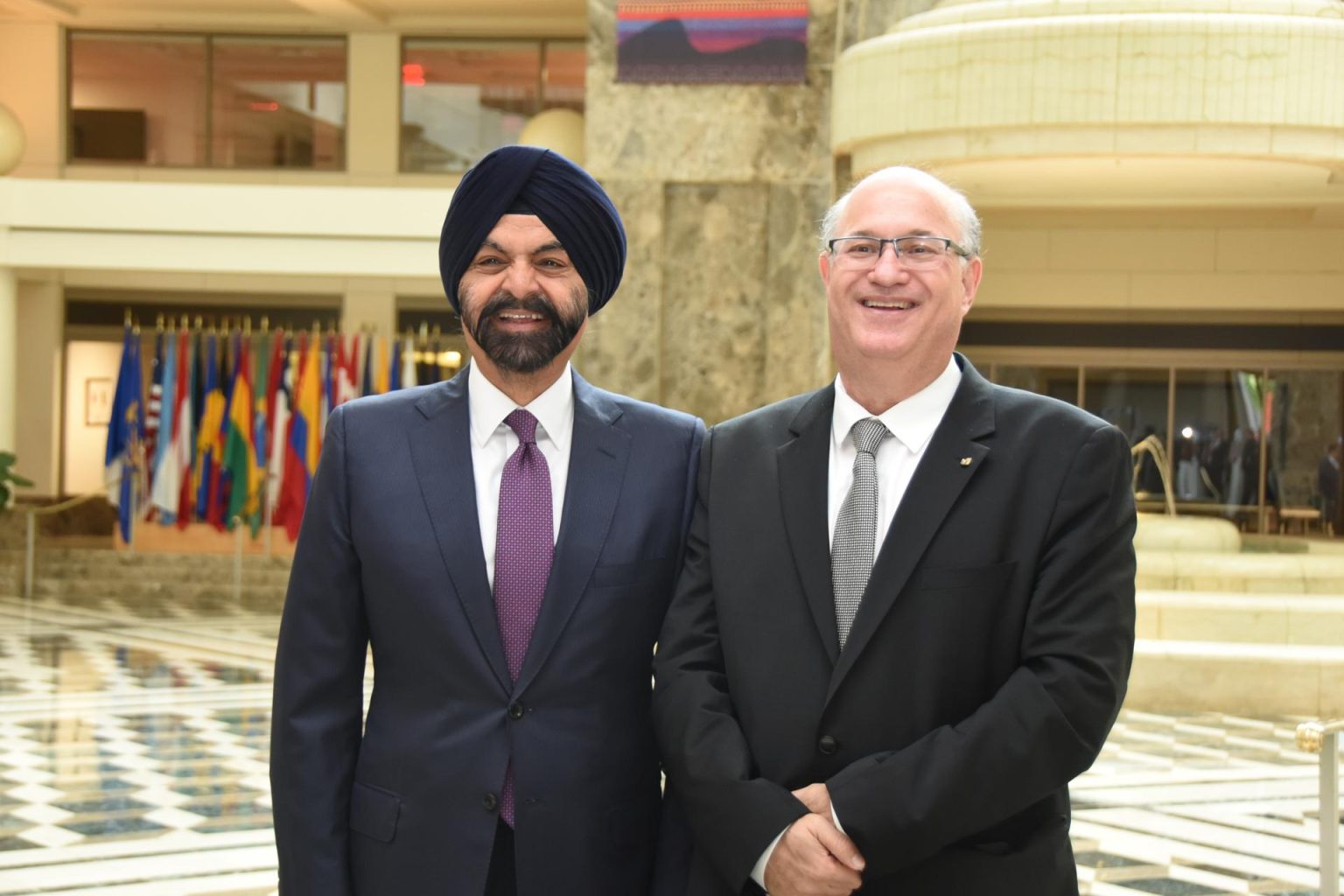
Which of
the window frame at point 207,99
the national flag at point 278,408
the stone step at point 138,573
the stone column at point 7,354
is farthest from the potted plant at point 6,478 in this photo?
the window frame at point 207,99

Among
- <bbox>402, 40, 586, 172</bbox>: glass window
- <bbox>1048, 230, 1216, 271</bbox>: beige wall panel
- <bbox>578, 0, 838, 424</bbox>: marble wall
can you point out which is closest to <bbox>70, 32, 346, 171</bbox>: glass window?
<bbox>402, 40, 586, 172</bbox>: glass window

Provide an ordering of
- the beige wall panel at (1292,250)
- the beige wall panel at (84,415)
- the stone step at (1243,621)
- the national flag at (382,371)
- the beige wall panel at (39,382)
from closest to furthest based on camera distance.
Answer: the stone step at (1243,621) < the national flag at (382,371) < the beige wall panel at (1292,250) < the beige wall panel at (39,382) < the beige wall panel at (84,415)

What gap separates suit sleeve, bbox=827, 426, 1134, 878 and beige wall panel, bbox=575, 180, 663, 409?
29.8ft

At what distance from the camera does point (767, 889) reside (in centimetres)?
216

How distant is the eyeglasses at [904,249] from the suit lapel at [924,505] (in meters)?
0.22

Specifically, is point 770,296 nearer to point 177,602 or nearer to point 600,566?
point 177,602

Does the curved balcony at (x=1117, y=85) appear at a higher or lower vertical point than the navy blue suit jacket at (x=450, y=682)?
higher

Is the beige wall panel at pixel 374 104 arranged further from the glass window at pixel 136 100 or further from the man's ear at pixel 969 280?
the man's ear at pixel 969 280

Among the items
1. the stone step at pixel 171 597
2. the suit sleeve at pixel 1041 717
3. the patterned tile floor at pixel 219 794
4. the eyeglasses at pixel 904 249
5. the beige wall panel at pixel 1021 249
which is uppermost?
the beige wall panel at pixel 1021 249

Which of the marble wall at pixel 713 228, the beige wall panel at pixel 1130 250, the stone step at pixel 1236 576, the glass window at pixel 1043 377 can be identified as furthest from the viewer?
the glass window at pixel 1043 377

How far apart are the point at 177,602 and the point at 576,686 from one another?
1300 centimetres

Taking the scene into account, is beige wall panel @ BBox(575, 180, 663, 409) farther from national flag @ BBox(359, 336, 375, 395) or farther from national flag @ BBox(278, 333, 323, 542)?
national flag @ BBox(278, 333, 323, 542)

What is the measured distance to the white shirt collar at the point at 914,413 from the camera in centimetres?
230

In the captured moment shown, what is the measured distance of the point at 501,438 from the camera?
2.45 m
